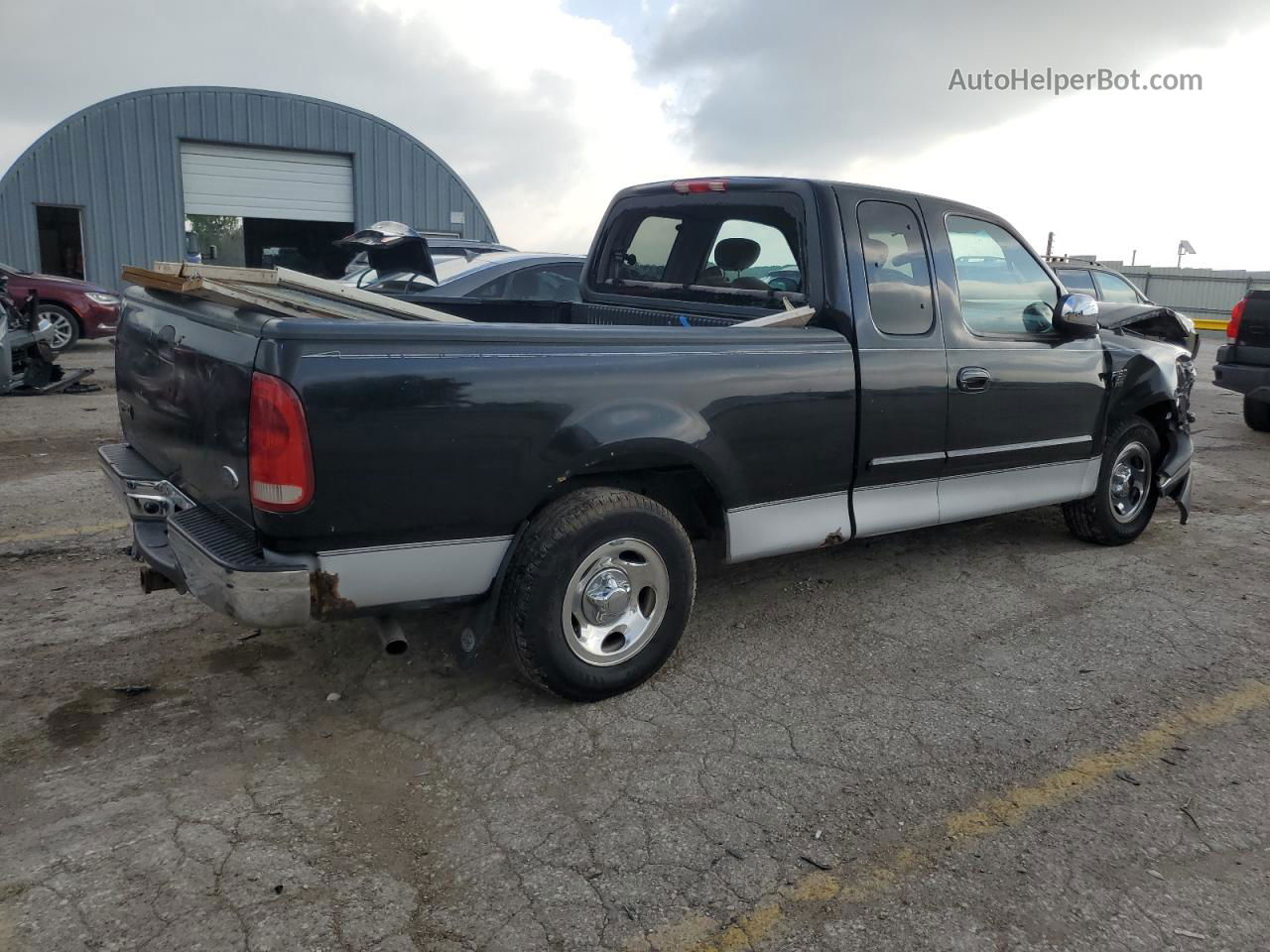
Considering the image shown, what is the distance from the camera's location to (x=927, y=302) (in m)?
4.46

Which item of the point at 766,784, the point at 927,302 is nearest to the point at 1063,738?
the point at 766,784

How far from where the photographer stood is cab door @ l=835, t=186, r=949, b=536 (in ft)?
13.8

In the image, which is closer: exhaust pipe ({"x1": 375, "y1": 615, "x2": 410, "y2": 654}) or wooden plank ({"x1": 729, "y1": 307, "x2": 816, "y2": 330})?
exhaust pipe ({"x1": 375, "y1": 615, "x2": 410, "y2": 654})

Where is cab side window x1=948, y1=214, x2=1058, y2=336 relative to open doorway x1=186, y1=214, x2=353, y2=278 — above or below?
below

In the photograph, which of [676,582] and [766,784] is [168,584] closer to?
[676,582]

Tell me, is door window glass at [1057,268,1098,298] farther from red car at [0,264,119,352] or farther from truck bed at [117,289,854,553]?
red car at [0,264,119,352]

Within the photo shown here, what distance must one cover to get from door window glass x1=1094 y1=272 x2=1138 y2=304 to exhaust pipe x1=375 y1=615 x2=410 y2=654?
12715 mm

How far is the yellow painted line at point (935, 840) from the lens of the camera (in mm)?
2445

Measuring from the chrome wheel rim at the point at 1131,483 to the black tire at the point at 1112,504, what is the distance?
0.03ft

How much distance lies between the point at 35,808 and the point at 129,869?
19.3 inches

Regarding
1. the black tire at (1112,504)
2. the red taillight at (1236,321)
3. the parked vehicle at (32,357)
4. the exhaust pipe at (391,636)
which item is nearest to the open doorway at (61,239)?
the parked vehicle at (32,357)

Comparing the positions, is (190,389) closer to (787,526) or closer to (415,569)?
(415,569)

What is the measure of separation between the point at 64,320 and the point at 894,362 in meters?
13.2

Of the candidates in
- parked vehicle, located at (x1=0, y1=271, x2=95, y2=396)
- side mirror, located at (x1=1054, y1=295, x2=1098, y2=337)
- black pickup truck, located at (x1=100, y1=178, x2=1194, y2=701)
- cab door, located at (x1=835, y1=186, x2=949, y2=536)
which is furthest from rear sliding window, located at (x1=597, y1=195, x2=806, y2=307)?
parked vehicle, located at (x1=0, y1=271, x2=95, y2=396)
